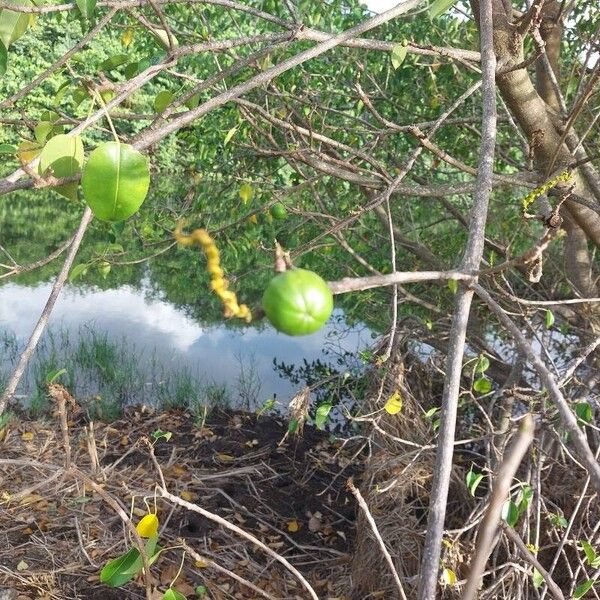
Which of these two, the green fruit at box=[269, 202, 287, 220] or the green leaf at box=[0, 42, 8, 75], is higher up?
the green leaf at box=[0, 42, 8, 75]

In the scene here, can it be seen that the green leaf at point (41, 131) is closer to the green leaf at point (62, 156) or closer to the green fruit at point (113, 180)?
the green leaf at point (62, 156)

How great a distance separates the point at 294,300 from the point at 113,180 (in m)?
0.33

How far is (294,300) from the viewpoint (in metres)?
0.48

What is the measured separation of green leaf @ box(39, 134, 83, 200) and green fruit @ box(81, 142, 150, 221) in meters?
0.08

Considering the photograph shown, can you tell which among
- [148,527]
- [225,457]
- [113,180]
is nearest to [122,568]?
[148,527]

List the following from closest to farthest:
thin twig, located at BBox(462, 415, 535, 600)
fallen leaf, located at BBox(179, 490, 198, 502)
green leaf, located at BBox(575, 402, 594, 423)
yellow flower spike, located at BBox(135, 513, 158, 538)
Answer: thin twig, located at BBox(462, 415, 535, 600) → yellow flower spike, located at BBox(135, 513, 158, 538) → green leaf, located at BBox(575, 402, 594, 423) → fallen leaf, located at BBox(179, 490, 198, 502)

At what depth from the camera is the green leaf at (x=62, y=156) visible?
760mm

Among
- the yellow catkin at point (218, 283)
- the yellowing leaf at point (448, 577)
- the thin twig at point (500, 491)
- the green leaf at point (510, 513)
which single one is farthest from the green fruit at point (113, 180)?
the yellowing leaf at point (448, 577)

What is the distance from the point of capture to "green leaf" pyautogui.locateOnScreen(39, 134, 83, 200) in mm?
760

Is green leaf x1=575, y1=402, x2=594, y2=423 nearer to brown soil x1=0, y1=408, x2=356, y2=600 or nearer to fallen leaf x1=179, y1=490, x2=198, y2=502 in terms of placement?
brown soil x1=0, y1=408, x2=356, y2=600

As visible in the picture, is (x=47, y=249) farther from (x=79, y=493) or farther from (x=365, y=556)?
(x=365, y=556)

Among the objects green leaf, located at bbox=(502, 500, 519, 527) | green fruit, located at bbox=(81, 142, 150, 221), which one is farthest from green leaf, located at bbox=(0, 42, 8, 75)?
green leaf, located at bbox=(502, 500, 519, 527)

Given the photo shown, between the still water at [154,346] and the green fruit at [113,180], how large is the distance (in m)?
3.25

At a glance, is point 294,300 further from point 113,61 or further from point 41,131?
point 113,61
